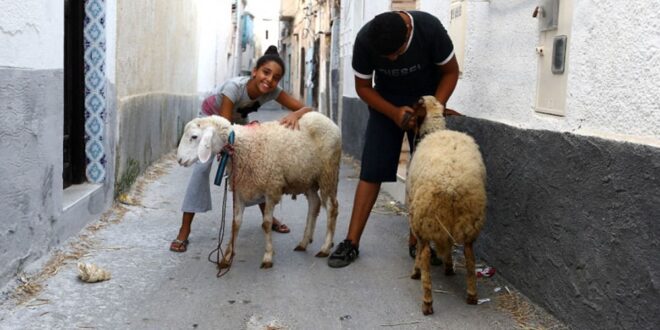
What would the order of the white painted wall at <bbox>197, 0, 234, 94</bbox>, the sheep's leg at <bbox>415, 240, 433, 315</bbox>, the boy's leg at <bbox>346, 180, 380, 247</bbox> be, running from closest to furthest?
the sheep's leg at <bbox>415, 240, 433, 315</bbox> → the boy's leg at <bbox>346, 180, 380, 247</bbox> → the white painted wall at <bbox>197, 0, 234, 94</bbox>

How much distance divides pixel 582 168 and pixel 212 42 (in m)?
16.2

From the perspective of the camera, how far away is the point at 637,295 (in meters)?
2.94

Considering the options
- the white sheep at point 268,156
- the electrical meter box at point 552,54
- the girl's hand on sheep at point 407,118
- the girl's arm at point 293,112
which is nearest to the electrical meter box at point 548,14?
the electrical meter box at point 552,54

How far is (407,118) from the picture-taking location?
4.40 m

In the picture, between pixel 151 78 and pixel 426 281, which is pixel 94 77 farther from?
pixel 426 281

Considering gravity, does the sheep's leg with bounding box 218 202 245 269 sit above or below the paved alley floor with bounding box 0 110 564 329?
above

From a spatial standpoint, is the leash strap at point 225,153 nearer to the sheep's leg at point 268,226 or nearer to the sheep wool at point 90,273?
the sheep's leg at point 268,226

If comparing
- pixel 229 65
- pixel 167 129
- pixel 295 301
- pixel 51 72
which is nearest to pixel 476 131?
pixel 295 301

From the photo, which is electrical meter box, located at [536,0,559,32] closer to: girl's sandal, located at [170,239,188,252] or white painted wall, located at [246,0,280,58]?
girl's sandal, located at [170,239,188,252]

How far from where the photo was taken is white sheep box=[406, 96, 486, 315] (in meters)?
3.72

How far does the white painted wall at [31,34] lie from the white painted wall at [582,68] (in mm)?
3049

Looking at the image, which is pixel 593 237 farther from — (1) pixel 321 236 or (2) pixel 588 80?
(1) pixel 321 236

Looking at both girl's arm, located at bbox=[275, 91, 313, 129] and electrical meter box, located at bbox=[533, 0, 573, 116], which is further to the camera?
girl's arm, located at bbox=[275, 91, 313, 129]

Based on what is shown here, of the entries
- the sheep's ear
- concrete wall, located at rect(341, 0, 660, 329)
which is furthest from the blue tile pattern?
concrete wall, located at rect(341, 0, 660, 329)
